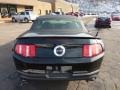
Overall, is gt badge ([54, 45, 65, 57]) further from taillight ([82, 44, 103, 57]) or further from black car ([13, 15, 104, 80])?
taillight ([82, 44, 103, 57])

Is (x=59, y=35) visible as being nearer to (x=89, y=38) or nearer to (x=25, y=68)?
(x=89, y=38)

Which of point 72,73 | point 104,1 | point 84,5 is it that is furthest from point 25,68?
point 104,1

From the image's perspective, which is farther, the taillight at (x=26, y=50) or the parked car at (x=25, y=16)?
the parked car at (x=25, y=16)

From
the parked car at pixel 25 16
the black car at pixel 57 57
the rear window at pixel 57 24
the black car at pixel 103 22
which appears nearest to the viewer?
the black car at pixel 57 57

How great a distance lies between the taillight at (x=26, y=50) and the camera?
5559 millimetres

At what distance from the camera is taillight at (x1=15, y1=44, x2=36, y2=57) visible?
18.2 ft

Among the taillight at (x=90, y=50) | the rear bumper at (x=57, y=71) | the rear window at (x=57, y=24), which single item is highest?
the rear window at (x=57, y=24)

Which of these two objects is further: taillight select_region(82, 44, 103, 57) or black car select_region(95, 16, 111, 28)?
black car select_region(95, 16, 111, 28)

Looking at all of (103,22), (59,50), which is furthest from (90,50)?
(103,22)

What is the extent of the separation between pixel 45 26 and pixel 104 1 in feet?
600

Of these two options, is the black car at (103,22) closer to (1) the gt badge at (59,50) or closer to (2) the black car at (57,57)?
(2) the black car at (57,57)

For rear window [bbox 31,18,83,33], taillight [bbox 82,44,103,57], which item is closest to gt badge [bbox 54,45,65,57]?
taillight [bbox 82,44,103,57]

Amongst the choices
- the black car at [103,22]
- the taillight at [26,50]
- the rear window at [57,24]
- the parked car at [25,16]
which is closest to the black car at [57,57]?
the taillight at [26,50]

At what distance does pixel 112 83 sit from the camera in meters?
6.77
